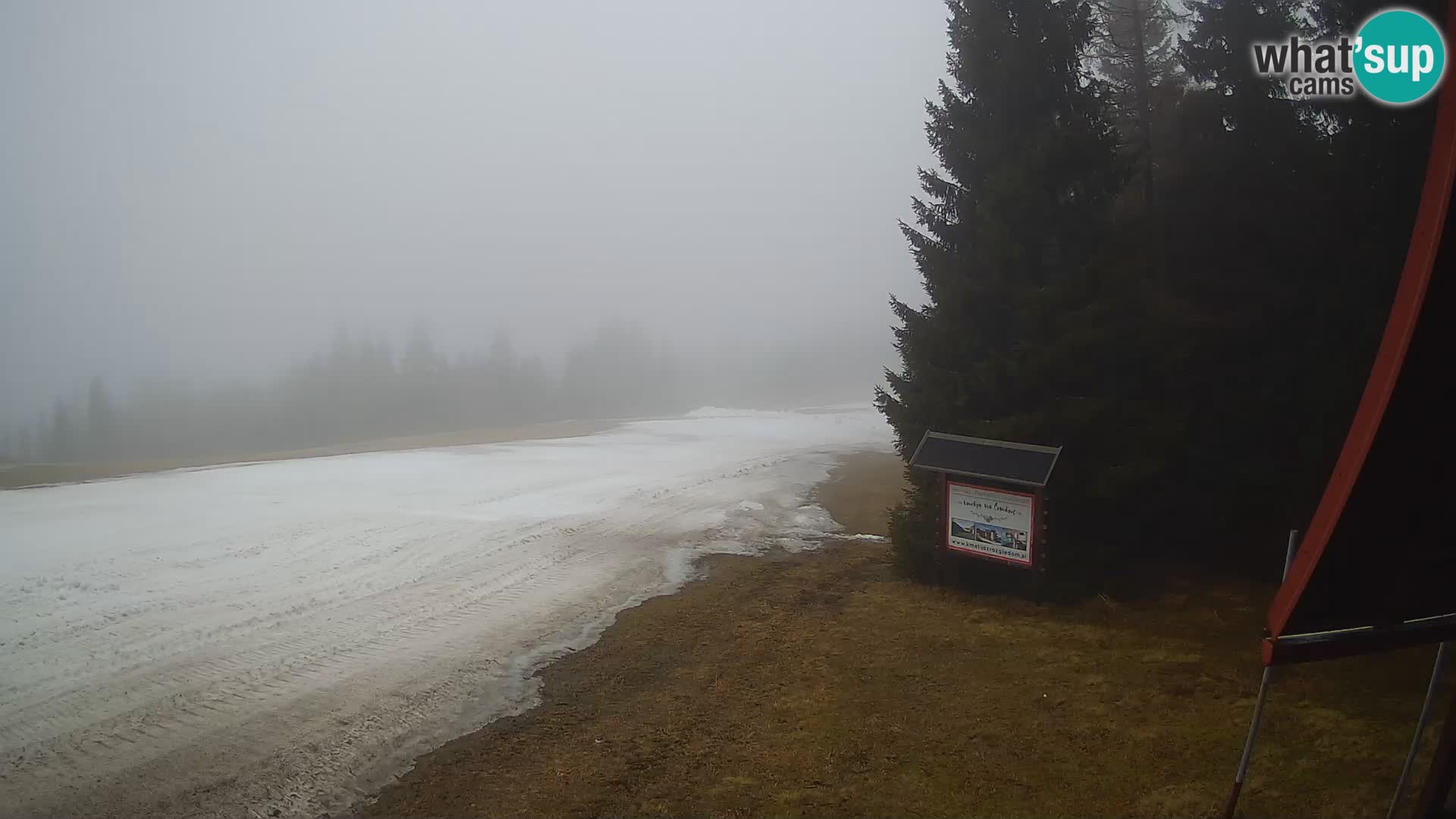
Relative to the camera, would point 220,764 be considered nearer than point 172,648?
Yes

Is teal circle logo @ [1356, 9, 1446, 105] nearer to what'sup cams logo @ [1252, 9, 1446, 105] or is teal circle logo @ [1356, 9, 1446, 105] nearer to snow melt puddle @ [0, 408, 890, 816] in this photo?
what'sup cams logo @ [1252, 9, 1446, 105]

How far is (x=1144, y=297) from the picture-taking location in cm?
946

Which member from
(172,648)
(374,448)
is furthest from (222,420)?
(172,648)

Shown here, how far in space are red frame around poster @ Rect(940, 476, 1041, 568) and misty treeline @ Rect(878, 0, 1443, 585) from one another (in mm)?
383

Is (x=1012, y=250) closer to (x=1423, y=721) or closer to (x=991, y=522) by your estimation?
(x=991, y=522)

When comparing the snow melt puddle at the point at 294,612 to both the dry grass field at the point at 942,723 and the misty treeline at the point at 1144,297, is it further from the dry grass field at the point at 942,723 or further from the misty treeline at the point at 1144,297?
the misty treeline at the point at 1144,297

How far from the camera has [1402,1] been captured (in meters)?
6.46

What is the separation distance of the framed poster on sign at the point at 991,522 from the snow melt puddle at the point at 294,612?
14.2ft

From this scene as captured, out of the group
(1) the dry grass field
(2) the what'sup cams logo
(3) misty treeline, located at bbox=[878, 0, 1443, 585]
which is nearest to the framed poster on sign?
(3) misty treeline, located at bbox=[878, 0, 1443, 585]

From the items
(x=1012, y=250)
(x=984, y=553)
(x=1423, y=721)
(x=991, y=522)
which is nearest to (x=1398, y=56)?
(x=1423, y=721)

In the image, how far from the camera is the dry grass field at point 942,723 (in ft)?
15.1

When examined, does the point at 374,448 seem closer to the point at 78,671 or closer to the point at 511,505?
the point at 511,505

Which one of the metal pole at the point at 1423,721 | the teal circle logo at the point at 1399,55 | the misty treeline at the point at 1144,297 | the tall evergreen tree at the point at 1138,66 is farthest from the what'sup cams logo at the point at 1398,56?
the tall evergreen tree at the point at 1138,66

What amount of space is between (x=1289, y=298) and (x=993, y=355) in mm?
4328
